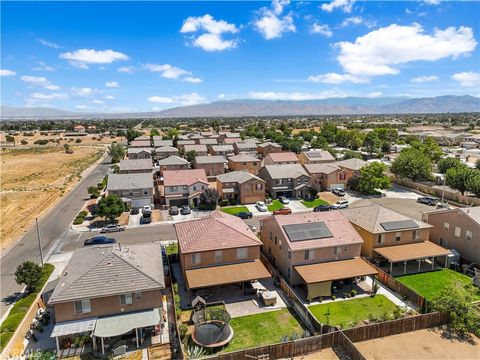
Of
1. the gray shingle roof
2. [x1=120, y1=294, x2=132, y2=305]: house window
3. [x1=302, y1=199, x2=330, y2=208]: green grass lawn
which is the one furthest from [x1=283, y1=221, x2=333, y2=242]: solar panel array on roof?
[x1=302, y1=199, x2=330, y2=208]: green grass lawn

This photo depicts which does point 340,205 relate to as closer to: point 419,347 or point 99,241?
point 419,347

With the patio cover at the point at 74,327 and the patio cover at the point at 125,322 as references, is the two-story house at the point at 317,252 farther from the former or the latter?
the patio cover at the point at 74,327

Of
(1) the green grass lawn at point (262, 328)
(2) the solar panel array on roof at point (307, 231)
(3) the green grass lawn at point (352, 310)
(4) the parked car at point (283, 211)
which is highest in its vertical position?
(2) the solar panel array on roof at point (307, 231)

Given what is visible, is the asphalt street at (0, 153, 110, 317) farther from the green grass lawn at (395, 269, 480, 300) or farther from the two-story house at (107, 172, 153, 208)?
the green grass lawn at (395, 269, 480, 300)

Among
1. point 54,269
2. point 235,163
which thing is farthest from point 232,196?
point 54,269

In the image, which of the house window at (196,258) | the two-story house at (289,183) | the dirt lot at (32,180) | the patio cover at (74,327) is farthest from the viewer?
the two-story house at (289,183)

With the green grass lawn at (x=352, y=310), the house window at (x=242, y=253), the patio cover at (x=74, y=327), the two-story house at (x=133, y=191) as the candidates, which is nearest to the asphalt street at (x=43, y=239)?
the two-story house at (x=133, y=191)
